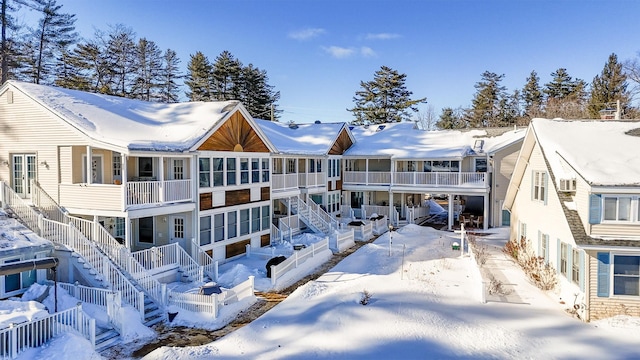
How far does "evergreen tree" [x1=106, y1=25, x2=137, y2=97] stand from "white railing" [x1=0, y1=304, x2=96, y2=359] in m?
37.9

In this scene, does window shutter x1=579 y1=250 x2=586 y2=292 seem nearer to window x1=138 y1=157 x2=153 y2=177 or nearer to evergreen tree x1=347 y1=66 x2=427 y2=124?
window x1=138 y1=157 x2=153 y2=177

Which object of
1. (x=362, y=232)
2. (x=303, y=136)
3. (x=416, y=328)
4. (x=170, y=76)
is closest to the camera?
(x=416, y=328)

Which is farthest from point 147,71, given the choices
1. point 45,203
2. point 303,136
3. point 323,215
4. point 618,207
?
point 618,207

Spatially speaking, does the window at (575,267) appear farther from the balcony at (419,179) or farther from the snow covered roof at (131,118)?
the balcony at (419,179)

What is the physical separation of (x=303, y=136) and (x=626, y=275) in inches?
931

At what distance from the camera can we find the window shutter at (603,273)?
38.5 ft

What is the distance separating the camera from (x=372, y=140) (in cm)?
3447

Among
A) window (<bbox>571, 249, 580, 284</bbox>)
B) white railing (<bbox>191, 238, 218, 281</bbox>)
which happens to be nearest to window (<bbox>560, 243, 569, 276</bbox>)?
window (<bbox>571, 249, 580, 284</bbox>)

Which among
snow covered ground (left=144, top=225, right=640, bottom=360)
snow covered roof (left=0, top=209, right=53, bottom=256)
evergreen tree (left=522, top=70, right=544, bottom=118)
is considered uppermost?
evergreen tree (left=522, top=70, right=544, bottom=118)

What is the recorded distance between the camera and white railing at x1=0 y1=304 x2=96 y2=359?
905 centimetres

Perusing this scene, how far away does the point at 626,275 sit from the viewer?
1178cm

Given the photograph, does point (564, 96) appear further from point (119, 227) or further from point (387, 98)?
point (119, 227)

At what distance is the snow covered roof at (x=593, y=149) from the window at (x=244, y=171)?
13.1 metres

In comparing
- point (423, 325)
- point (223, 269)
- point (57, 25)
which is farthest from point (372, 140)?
point (57, 25)
